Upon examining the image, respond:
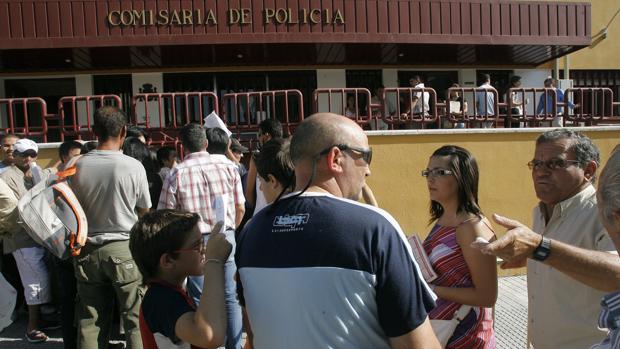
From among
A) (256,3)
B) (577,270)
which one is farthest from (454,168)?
(256,3)

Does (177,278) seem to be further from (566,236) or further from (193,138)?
(193,138)

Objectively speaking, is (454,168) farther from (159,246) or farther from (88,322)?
(88,322)

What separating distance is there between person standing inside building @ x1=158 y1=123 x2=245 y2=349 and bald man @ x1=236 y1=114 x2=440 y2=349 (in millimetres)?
2397

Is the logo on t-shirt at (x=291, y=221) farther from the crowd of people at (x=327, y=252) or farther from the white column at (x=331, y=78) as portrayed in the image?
the white column at (x=331, y=78)

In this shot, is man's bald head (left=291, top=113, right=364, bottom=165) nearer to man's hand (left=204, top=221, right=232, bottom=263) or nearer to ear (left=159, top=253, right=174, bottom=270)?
man's hand (left=204, top=221, right=232, bottom=263)

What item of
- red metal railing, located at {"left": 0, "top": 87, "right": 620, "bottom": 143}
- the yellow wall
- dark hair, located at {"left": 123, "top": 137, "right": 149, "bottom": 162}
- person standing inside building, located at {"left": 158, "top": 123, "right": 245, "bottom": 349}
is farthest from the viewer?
red metal railing, located at {"left": 0, "top": 87, "right": 620, "bottom": 143}

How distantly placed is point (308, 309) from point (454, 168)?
1360 millimetres

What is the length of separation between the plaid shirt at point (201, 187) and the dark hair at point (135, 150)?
860 millimetres

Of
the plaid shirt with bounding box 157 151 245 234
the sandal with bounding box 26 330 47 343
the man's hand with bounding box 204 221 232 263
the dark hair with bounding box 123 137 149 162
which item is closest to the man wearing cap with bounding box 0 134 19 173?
the dark hair with bounding box 123 137 149 162

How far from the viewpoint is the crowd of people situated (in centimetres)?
141

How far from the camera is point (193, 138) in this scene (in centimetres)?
404

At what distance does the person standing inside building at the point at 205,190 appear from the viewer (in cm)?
389

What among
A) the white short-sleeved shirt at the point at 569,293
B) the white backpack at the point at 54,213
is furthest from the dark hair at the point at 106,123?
the white short-sleeved shirt at the point at 569,293

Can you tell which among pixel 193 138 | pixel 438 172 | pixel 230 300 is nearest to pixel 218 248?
pixel 438 172
